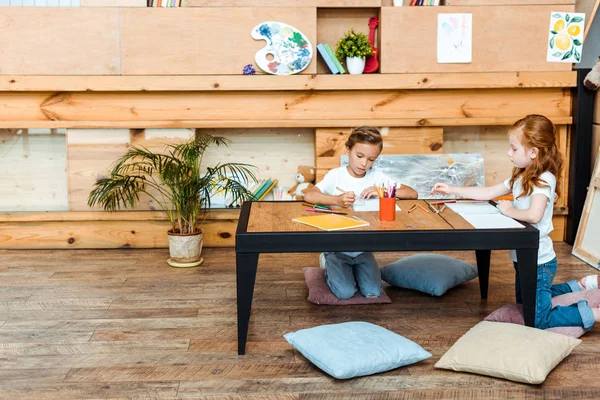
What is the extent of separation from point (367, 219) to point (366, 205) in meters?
0.29

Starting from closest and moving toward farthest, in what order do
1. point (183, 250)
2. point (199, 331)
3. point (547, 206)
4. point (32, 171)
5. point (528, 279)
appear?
point (528, 279) < point (547, 206) < point (199, 331) < point (183, 250) < point (32, 171)

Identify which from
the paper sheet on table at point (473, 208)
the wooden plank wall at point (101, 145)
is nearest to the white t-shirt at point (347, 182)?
the paper sheet on table at point (473, 208)

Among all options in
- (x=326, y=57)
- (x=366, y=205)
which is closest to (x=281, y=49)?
(x=326, y=57)

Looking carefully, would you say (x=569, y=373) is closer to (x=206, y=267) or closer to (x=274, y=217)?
(x=274, y=217)

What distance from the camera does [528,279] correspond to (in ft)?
9.10

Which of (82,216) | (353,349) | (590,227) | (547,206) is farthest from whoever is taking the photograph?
(82,216)

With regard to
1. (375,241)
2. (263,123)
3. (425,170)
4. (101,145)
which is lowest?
(375,241)

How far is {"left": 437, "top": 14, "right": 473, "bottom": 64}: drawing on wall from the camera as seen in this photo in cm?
438

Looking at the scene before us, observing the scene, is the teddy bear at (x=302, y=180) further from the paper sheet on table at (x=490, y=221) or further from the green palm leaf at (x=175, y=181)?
the paper sheet on table at (x=490, y=221)

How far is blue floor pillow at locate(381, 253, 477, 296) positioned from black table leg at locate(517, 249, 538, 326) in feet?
2.16

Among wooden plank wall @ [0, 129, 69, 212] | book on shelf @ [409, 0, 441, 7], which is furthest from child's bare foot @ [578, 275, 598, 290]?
wooden plank wall @ [0, 129, 69, 212]

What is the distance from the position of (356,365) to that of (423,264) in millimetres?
1248

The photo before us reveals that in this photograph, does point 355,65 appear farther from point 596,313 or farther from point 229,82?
point 596,313

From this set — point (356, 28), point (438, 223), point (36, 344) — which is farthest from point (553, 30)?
point (36, 344)
